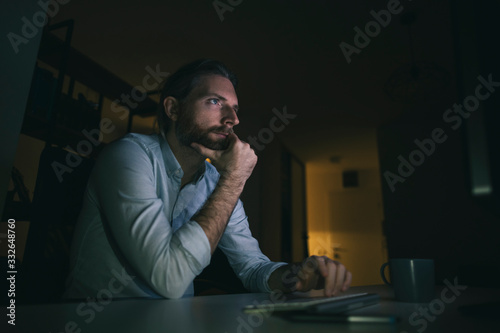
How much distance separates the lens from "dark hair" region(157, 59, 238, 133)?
1324mm

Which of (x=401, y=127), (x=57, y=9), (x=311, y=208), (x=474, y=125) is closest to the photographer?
(x=474, y=125)

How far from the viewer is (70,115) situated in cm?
196

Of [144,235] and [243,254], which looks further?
[243,254]

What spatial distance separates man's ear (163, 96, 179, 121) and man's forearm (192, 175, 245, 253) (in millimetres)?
535

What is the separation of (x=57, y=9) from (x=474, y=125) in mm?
3043

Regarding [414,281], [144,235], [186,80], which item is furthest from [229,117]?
[414,281]

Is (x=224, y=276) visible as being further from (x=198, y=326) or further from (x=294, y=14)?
(x=294, y=14)

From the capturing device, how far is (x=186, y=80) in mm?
1348

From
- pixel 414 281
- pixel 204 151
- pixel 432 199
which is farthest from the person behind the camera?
pixel 432 199

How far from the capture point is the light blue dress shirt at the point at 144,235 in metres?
0.68

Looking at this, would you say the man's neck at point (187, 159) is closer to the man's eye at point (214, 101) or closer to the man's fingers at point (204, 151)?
the man's fingers at point (204, 151)

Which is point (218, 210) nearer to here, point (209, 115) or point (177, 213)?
point (177, 213)

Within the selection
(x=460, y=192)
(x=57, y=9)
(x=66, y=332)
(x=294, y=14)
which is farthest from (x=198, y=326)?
(x=460, y=192)

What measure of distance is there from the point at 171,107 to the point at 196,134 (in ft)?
0.86
